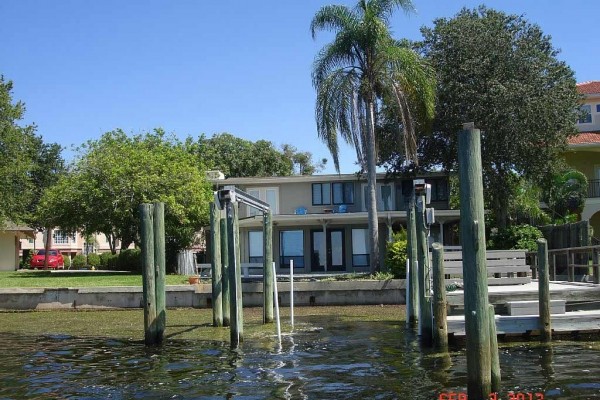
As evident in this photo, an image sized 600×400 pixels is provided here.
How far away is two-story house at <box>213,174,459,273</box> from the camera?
39312 millimetres

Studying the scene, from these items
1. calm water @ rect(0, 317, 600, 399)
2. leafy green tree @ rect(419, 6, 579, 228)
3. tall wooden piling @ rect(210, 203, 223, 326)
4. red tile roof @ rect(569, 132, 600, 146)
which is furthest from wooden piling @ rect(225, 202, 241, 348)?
red tile roof @ rect(569, 132, 600, 146)

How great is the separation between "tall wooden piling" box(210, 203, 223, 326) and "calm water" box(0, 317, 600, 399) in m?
2.36

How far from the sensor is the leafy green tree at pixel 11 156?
4009 centimetres

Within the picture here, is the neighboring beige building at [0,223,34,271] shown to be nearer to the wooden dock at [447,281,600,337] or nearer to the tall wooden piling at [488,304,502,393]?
the wooden dock at [447,281,600,337]

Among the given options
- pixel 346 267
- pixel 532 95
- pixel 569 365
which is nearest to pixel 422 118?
pixel 532 95

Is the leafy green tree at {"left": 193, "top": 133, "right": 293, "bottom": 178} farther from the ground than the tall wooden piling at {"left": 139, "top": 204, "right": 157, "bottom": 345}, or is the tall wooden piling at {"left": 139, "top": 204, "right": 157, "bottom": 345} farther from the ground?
the leafy green tree at {"left": 193, "top": 133, "right": 293, "bottom": 178}

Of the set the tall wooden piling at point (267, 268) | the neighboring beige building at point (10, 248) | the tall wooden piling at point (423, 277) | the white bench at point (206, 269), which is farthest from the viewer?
the neighboring beige building at point (10, 248)

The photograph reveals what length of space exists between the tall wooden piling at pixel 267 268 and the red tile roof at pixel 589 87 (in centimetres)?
3011

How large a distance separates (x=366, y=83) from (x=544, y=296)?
1631cm

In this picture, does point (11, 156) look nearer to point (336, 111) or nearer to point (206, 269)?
point (206, 269)

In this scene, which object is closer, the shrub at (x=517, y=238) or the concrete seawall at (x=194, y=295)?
the concrete seawall at (x=194, y=295)

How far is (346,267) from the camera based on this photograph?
3947 centimetres

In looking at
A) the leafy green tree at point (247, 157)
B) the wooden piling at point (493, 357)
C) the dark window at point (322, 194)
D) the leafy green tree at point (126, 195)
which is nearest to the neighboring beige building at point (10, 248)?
the leafy green tree at point (126, 195)

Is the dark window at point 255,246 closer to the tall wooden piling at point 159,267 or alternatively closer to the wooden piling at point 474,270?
the tall wooden piling at point 159,267
